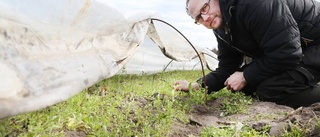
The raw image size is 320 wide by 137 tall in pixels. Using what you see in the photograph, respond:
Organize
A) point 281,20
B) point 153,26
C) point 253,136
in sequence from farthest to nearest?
1. point 153,26
2. point 281,20
3. point 253,136

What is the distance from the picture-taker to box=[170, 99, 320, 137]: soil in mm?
2193

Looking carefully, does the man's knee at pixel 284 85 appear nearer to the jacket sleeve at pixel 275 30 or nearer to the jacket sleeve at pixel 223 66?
the jacket sleeve at pixel 275 30

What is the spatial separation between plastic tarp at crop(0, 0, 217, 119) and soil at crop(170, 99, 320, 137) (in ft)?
2.21

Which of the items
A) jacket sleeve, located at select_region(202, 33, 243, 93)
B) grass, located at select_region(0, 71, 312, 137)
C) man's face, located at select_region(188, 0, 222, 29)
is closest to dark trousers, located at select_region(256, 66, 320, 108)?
grass, located at select_region(0, 71, 312, 137)

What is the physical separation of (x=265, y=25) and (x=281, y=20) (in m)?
0.13

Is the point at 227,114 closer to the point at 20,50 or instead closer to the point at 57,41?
the point at 57,41

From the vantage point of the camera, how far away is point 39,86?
5.00ft

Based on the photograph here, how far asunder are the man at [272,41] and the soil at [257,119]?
0.24m

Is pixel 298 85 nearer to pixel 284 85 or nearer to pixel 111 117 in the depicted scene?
pixel 284 85

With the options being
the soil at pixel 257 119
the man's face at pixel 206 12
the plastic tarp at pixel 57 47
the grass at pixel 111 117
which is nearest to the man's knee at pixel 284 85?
the soil at pixel 257 119

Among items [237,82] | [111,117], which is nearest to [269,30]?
[237,82]

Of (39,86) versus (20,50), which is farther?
(20,50)

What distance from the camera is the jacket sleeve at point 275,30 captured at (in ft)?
9.55

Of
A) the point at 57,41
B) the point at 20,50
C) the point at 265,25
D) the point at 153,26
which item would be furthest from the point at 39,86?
the point at 153,26
